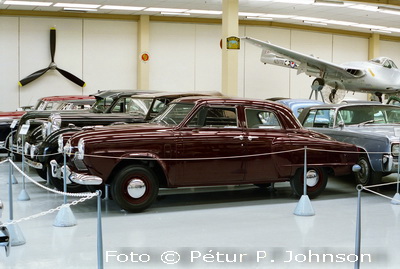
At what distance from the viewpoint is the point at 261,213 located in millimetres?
7613

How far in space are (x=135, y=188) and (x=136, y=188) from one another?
0.04 ft

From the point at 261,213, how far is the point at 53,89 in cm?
1759

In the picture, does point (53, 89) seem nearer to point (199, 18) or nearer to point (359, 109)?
point (199, 18)

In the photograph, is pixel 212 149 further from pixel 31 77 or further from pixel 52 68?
pixel 52 68

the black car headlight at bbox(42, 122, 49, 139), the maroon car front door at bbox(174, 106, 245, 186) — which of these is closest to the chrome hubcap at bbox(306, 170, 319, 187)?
the maroon car front door at bbox(174, 106, 245, 186)

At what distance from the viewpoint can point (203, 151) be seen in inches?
303

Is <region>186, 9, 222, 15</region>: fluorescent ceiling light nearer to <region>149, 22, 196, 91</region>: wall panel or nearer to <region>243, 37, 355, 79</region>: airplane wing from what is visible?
<region>149, 22, 196, 91</region>: wall panel

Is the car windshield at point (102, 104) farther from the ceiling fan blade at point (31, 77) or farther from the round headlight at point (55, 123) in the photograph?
the ceiling fan blade at point (31, 77)

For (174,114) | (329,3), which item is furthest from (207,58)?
(174,114)

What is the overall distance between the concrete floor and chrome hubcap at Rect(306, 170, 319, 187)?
27 centimetres

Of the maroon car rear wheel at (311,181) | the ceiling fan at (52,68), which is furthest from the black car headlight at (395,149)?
the ceiling fan at (52,68)

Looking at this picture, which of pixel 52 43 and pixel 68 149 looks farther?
pixel 52 43

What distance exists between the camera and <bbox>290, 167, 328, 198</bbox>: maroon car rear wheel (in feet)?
27.9

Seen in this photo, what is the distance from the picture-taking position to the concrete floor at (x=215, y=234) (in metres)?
5.38
